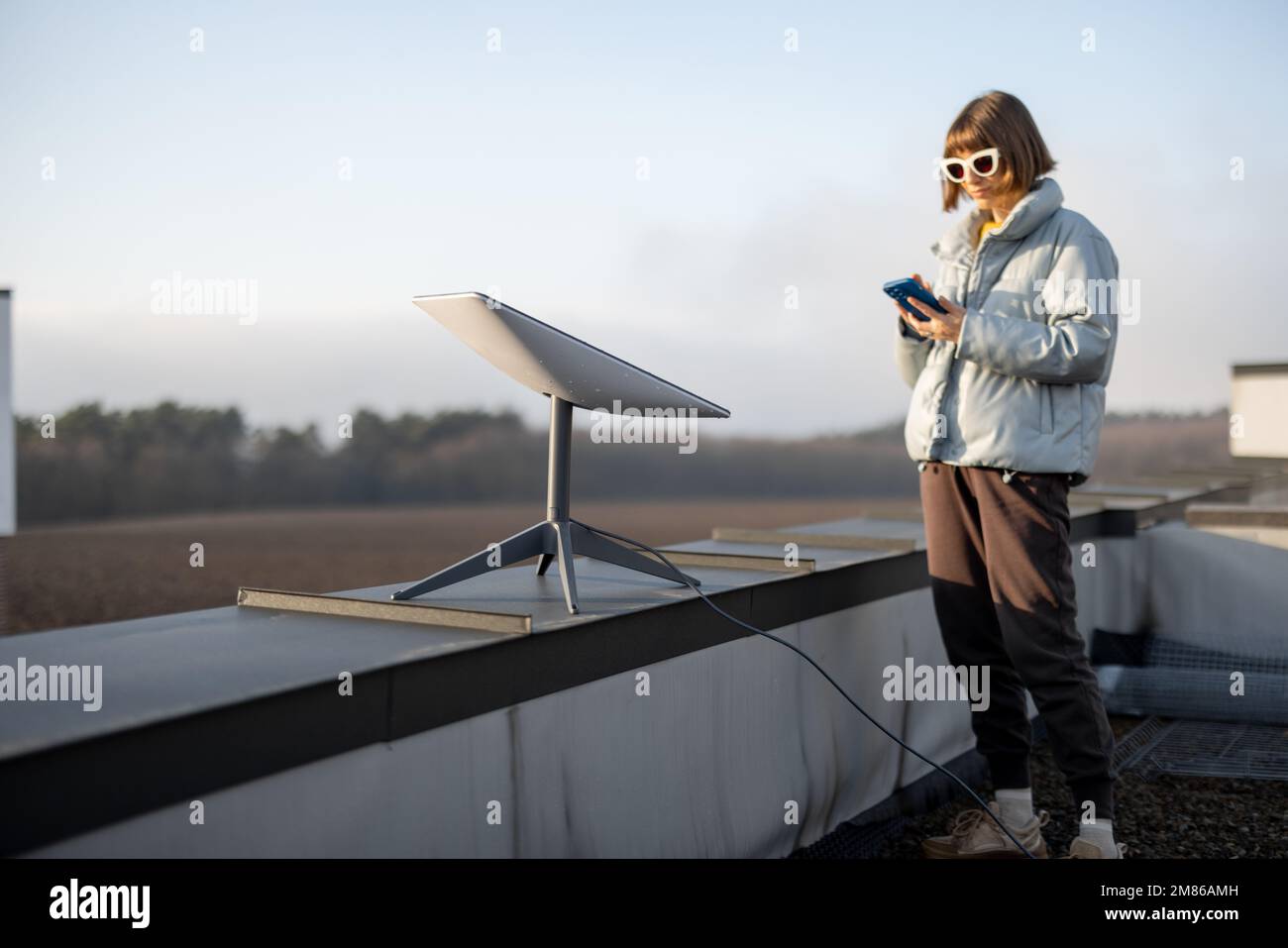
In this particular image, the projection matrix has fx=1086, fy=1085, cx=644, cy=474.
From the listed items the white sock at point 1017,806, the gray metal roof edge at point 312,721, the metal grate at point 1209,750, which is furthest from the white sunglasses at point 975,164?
the metal grate at point 1209,750

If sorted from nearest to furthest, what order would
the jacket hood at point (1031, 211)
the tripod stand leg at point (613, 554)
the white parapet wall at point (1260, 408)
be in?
the tripod stand leg at point (613, 554)
the jacket hood at point (1031, 211)
the white parapet wall at point (1260, 408)

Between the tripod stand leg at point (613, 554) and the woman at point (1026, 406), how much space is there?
63 cm

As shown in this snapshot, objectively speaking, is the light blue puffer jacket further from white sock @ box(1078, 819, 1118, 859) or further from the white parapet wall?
the white parapet wall

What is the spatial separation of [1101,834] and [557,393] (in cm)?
139

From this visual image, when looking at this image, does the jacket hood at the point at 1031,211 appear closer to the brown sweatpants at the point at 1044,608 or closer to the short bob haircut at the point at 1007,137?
the short bob haircut at the point at 1007,137

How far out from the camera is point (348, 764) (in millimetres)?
1366

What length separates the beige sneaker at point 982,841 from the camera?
7.61 feet

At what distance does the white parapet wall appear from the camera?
20.3ft

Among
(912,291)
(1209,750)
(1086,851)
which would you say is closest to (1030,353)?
(912,291)

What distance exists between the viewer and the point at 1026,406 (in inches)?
85.7

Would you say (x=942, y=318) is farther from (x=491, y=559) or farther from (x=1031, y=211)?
(x=491, y=559)
